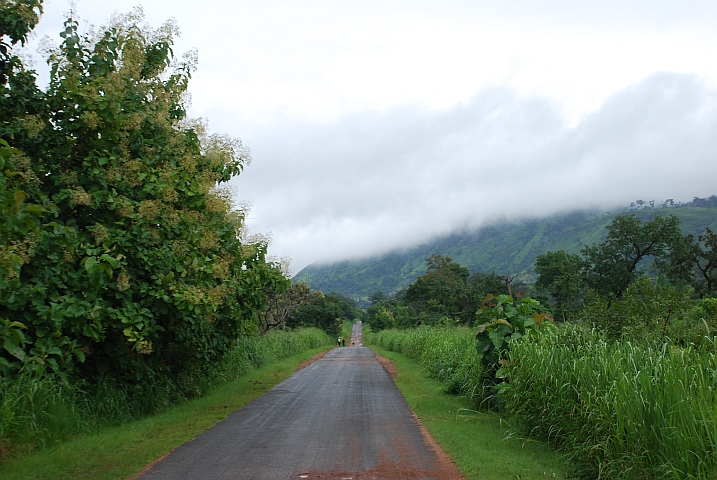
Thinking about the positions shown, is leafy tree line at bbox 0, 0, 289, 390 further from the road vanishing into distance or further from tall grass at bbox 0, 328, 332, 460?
the road vanishing into distance

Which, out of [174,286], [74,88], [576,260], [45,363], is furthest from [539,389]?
[576,260]

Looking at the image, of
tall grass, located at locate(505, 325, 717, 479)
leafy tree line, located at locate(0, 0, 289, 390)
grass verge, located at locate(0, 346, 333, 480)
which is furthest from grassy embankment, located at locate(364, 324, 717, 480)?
leafy tree line, located at locate(0, 0, 289, 390)

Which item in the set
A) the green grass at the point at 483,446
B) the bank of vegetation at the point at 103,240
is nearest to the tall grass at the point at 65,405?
the bank of vegetation at the point at 103,240

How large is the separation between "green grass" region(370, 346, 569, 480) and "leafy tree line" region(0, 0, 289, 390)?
16.7 ft

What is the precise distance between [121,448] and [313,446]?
296cm

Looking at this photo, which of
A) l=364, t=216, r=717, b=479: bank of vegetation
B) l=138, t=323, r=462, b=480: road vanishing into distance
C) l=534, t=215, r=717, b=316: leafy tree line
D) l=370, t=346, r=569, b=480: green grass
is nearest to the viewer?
l=364, t=216, r=717, b=479: bank of vegetation

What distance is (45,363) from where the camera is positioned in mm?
8672

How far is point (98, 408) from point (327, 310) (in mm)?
63288

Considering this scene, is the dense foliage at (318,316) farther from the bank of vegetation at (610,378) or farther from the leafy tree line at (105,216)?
the leafy tree line at (105,216)

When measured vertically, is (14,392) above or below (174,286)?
below

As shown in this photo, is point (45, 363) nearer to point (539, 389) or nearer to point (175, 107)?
point (175, 107)

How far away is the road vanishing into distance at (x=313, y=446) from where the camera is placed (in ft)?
22.8

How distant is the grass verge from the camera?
6.80 metres

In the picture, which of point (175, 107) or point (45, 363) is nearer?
point (45, 363)
